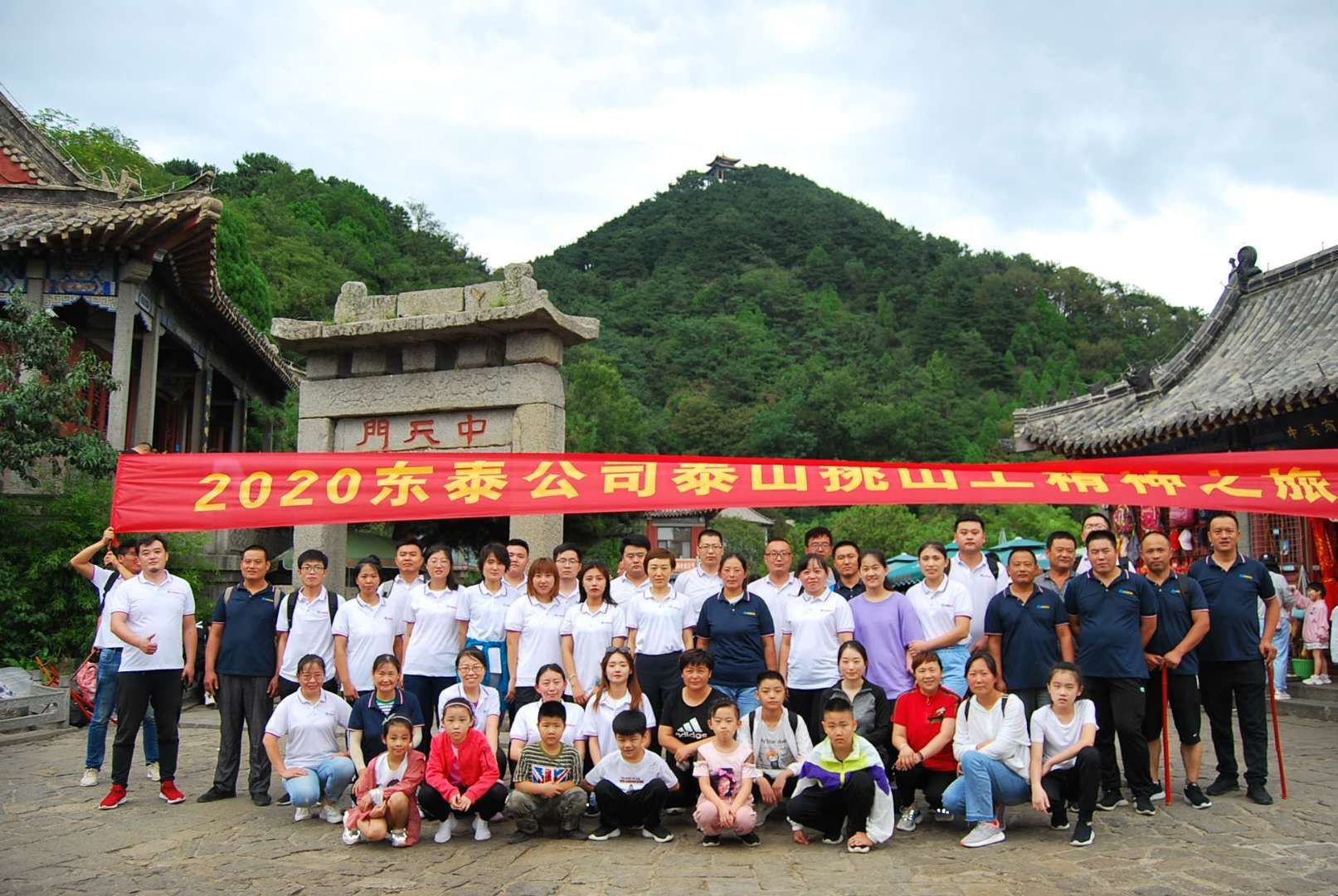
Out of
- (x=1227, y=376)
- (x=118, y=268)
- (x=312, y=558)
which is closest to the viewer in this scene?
(x=312, y=558)

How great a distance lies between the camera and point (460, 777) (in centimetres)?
531

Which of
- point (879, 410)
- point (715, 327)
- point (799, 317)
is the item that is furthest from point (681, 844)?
point (799, 317)

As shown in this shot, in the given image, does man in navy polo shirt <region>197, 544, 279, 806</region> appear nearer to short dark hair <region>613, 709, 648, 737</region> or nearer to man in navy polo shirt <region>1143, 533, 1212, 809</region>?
short dark hair <region>613, 709, 648, 737</region>

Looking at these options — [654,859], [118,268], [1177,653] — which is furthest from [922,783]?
[118,268]

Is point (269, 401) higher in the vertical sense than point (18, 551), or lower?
higher

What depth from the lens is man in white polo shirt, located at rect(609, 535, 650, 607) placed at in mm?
6113

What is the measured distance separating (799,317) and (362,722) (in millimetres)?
56962

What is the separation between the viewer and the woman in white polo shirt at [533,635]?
5.99 meters

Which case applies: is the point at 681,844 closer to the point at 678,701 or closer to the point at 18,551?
the point at 678,701

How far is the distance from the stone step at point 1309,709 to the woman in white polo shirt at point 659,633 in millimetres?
7440

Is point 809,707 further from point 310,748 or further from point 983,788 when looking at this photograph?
point 310,748

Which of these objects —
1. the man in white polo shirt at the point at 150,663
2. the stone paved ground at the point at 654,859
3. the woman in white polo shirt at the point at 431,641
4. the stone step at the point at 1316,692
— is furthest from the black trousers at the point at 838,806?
the stone step at the point at 1316,692

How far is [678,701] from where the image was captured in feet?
18.0

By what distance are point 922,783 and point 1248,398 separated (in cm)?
653
